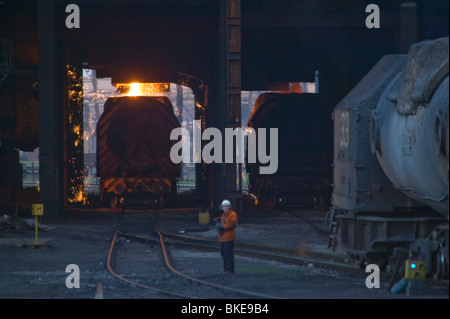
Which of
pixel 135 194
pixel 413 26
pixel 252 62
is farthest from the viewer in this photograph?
pixel 252 62

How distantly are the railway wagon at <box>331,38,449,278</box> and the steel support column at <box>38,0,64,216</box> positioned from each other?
11.8 meters

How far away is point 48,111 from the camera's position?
2239cm

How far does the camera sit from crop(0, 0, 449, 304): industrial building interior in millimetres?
22375

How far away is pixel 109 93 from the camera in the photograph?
63750 millimetres

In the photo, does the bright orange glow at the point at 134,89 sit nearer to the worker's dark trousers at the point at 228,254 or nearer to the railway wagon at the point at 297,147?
the railway wagon at the point at 297,147

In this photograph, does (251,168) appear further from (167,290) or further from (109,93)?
(109,93)

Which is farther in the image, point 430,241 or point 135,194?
point 135,194

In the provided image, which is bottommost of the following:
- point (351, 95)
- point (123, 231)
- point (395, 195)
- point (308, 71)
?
point (123, 231)

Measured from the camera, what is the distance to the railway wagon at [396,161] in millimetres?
9523

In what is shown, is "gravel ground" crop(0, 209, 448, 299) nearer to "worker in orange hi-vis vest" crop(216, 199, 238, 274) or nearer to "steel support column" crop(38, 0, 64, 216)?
"worker in orange hi-vis vest" crop(216, 199, 238, 274)

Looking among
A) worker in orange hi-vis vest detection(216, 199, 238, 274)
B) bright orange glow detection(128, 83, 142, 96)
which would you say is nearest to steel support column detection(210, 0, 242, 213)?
worker in orange hi-vis vest detection(216, 199, 238, 274)

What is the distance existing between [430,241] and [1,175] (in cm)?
2114

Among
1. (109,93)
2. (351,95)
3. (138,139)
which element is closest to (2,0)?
(138,139)

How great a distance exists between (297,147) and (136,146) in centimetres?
595
